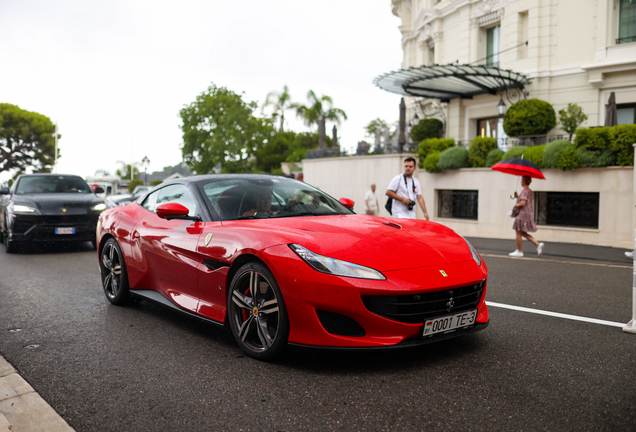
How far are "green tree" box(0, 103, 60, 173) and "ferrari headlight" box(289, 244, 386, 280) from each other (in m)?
67.1

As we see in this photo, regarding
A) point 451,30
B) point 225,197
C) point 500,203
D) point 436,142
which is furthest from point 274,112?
→ point 225,197

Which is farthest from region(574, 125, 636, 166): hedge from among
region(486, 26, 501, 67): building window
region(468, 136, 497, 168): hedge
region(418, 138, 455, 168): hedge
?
region(486, 26, 501, 67): building window

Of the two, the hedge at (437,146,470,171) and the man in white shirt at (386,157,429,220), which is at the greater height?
the hedge at (437,146,470,171)

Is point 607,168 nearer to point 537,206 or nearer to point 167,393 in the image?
point 537,206

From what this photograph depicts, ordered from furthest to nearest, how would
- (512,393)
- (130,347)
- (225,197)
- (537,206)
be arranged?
(537,206) → (225,197) → (130,347) → (512,393)

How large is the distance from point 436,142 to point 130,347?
1702cm

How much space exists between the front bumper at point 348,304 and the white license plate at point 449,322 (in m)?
0.04

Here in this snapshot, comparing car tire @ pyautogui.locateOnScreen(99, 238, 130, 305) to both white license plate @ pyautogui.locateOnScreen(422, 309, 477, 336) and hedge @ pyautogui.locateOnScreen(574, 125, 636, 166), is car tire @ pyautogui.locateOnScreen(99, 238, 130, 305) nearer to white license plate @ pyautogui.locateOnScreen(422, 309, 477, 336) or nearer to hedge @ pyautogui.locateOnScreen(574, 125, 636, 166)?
white license plate @ pyautogui.locateOnScreen(422, 309, 477, 336)

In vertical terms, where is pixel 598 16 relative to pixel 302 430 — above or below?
above

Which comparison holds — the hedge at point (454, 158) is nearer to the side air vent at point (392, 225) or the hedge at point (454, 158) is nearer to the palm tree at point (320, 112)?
the side air vent at point (392, 225)

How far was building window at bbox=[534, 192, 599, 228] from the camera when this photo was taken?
14.8 metres

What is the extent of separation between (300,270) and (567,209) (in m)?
13.8

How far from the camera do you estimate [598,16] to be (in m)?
19.3

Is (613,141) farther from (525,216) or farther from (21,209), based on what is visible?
(21,209)
